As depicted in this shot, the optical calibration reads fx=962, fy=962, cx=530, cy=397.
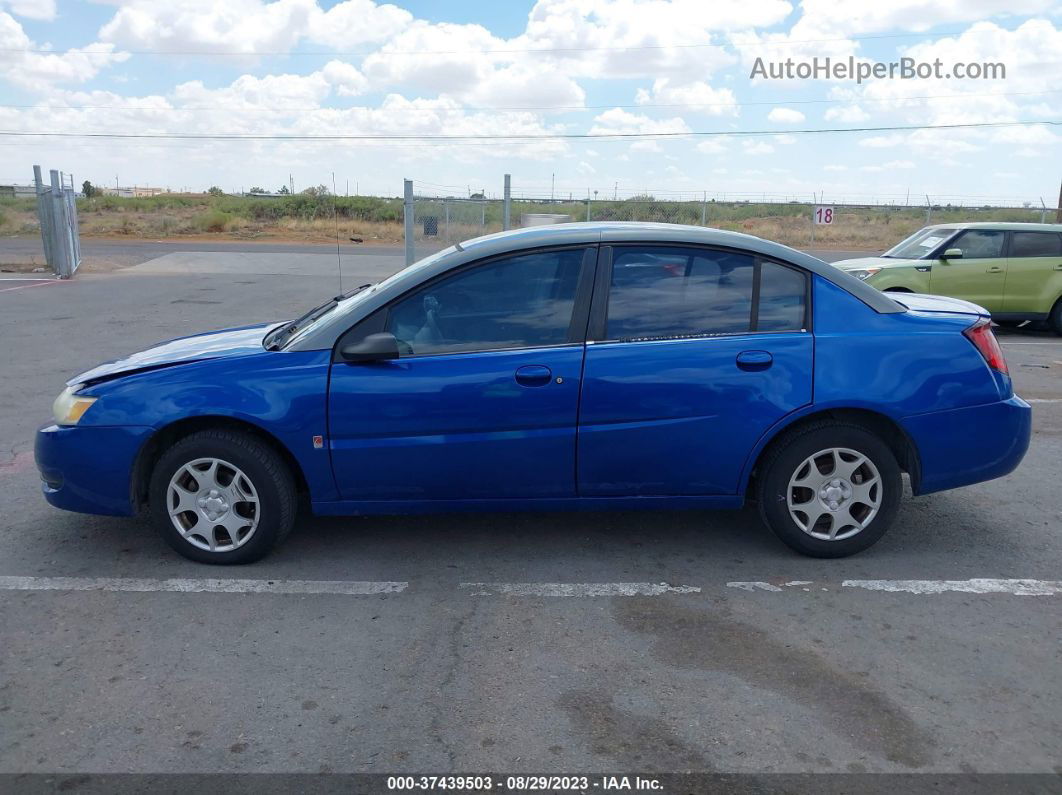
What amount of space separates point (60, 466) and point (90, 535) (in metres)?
0.63

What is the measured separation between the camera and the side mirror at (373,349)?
4457mm

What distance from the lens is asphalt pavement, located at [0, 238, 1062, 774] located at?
10.5 ft

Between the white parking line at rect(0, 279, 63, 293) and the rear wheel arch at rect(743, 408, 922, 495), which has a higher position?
the white parking line at rect(0, 279, 63, 293)

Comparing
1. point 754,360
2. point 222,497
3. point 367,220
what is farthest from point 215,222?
point 754,360

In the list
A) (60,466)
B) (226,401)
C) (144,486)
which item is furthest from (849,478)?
(60,466)

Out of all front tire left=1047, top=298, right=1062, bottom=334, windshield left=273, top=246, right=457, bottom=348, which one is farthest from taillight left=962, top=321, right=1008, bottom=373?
front tire left=1047, top=298, right=1062, bottom=334

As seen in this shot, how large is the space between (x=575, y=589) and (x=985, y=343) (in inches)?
94.3

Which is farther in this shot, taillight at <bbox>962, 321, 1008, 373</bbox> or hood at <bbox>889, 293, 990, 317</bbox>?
hood at <bbox>889, 293, 990, 317</bbox>

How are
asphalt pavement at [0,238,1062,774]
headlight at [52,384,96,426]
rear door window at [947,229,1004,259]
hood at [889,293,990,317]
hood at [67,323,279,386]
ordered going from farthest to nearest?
1. rear door window at [947,229,1004,259]
2. hood at [889,293,990,317]
3. hood at [67,323,279,386]
4. headlight at [52,384,96,426]
5. asphalt pavement at [0,238,1062,774]

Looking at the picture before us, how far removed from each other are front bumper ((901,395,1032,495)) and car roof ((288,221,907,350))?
23.1 inches

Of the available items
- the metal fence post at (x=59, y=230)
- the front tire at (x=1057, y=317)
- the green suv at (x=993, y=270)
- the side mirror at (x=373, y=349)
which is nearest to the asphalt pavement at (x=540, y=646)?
the side mirror at (x=373, y=349)

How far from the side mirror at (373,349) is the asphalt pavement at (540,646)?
3.40ft

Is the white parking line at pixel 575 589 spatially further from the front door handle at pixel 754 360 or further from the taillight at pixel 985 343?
the taillight at pixel 985 343

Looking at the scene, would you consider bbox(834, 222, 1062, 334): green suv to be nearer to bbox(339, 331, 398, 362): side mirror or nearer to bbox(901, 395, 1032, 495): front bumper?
bbox(901, 395, 1032, 495): front bumper
